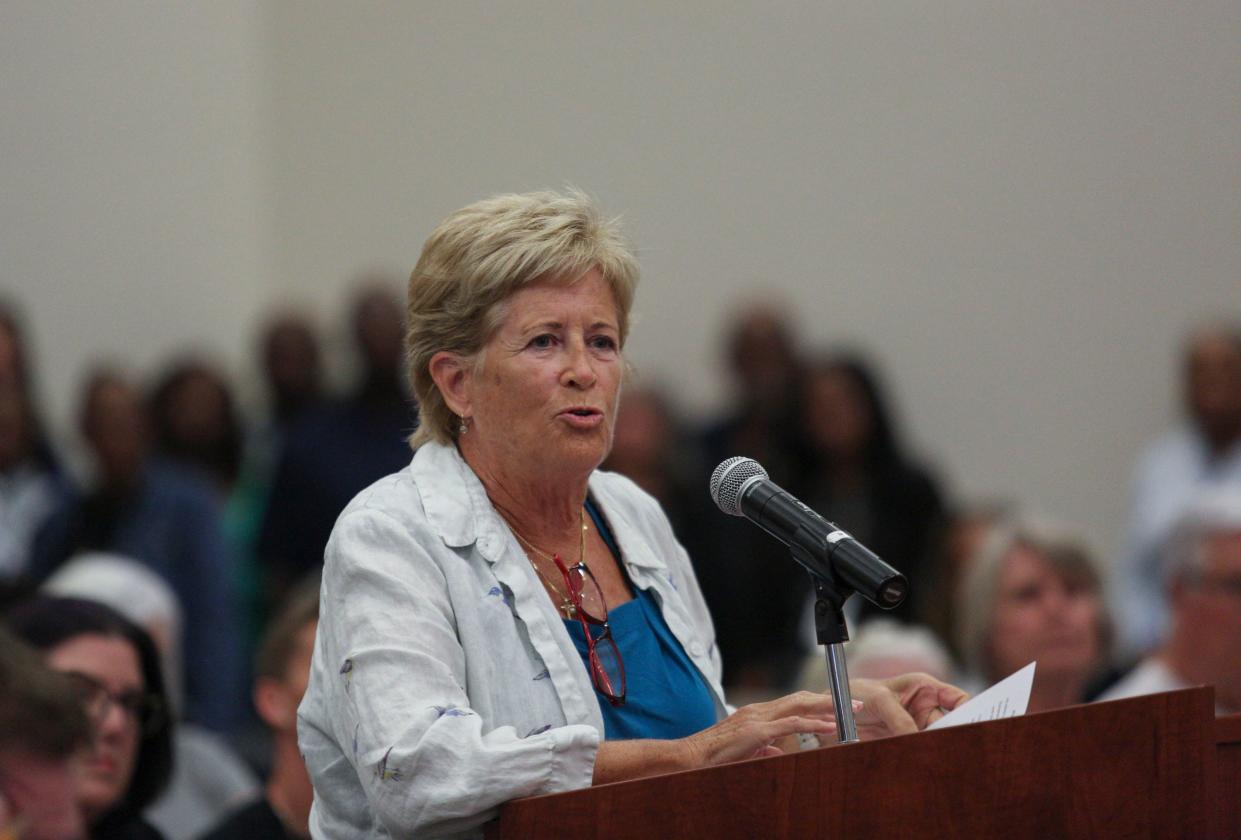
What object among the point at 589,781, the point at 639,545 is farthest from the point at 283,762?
the point at 589,781

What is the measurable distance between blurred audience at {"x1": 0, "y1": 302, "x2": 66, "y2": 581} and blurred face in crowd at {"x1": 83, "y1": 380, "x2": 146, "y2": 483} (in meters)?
0.18

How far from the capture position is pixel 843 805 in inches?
81.8

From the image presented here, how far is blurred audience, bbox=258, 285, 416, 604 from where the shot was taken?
6785 millimetres

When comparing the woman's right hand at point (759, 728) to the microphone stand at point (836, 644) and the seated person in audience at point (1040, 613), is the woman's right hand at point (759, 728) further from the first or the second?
the seated person in audience at point (1040, 613)

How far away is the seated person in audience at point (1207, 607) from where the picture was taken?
415cm

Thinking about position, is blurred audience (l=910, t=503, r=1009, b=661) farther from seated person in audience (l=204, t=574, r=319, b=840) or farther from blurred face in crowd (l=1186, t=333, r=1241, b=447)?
seated person in audience (l=204, t=574, r=319, b=840)

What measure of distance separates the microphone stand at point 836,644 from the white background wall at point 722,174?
5998 millimetres

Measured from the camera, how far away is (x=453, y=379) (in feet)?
8.39

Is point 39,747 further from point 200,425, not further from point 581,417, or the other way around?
point 200,425

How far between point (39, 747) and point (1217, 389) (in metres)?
5.33

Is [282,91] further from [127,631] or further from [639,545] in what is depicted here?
[639,545]

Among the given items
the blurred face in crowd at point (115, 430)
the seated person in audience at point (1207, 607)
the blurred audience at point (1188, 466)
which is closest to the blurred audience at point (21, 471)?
the blurred face in crowd at point (115, 430)

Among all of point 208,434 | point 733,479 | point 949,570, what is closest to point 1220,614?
point 949,570

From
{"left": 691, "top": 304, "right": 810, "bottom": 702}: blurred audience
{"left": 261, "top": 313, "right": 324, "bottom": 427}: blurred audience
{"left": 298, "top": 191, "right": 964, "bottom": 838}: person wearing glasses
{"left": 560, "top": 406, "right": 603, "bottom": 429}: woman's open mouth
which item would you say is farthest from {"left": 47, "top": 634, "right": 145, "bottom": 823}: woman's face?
{"left": 261, "top": 313, "right": 324, "bottom": 427}: blurred audience
